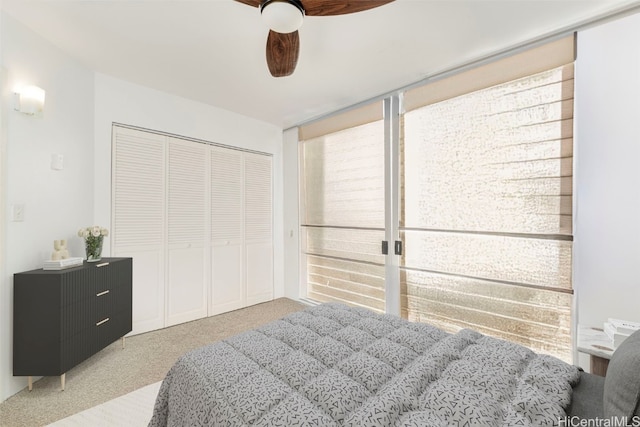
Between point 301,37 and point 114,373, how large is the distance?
9.89 ft

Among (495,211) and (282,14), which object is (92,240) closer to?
(282,14)

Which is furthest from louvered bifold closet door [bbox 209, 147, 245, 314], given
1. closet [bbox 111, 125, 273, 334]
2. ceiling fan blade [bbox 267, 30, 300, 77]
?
ceiling fan blade [bbox 267, 30, 300, 77]

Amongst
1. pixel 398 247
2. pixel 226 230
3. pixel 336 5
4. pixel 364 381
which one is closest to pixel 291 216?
pixel 226 230

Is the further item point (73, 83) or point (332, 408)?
point (73, 83)

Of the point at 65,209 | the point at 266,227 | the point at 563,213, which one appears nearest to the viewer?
the point at 563,213

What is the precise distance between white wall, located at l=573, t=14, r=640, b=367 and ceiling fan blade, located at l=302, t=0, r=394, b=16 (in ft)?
5.69

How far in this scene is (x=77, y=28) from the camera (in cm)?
217


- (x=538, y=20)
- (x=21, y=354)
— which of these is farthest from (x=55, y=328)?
(x=538, y=20)

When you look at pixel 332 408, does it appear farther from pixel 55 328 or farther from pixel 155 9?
pixel 155 9

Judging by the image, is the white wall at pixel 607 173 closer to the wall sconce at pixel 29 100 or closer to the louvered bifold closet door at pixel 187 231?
the louvered bifold closet door at pixel 187 231

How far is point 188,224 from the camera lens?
3.45 meters

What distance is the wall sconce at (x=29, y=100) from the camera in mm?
2049

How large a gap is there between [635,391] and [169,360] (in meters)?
2.89

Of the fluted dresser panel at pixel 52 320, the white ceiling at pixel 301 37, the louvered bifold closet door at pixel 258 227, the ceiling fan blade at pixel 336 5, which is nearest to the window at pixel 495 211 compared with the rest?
the white ceiling at pixel 301 37
